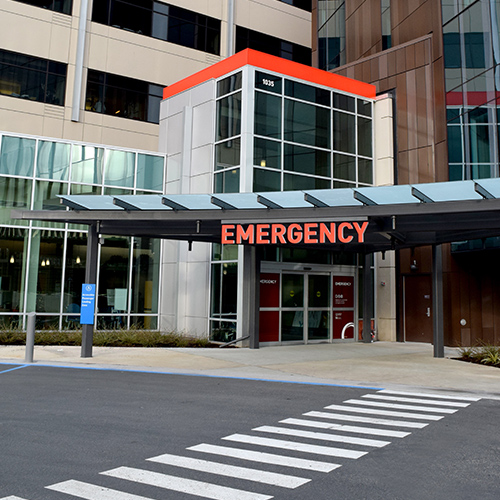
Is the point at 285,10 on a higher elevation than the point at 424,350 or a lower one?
higher

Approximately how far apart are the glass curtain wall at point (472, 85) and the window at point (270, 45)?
1178 centimetres

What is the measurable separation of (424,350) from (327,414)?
452 inches

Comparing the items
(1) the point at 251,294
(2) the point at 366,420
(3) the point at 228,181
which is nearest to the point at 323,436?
(2) the point at 366,420

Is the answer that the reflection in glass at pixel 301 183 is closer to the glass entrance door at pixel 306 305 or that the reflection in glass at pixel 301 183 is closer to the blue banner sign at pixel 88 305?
the glass entrance door at pixel 306 305

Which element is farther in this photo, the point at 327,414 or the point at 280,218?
the point at 280,218

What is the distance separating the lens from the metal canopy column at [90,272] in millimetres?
15164

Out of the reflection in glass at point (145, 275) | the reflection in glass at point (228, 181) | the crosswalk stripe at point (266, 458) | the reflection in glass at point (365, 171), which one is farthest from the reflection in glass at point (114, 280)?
the crosswalk stripe at point (266, 458)

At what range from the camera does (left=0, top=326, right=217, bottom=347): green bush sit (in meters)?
17.9

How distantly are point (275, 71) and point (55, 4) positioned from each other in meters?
11.7

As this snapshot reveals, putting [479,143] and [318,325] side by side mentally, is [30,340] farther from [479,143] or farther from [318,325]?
[479,143]

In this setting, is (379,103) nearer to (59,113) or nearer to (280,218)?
(280,218)

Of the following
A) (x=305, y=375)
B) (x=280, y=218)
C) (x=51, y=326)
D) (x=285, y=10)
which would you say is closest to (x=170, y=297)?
(x=51, y=326)

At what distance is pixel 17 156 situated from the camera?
2061cm

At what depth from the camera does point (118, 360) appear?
48.4 feet
